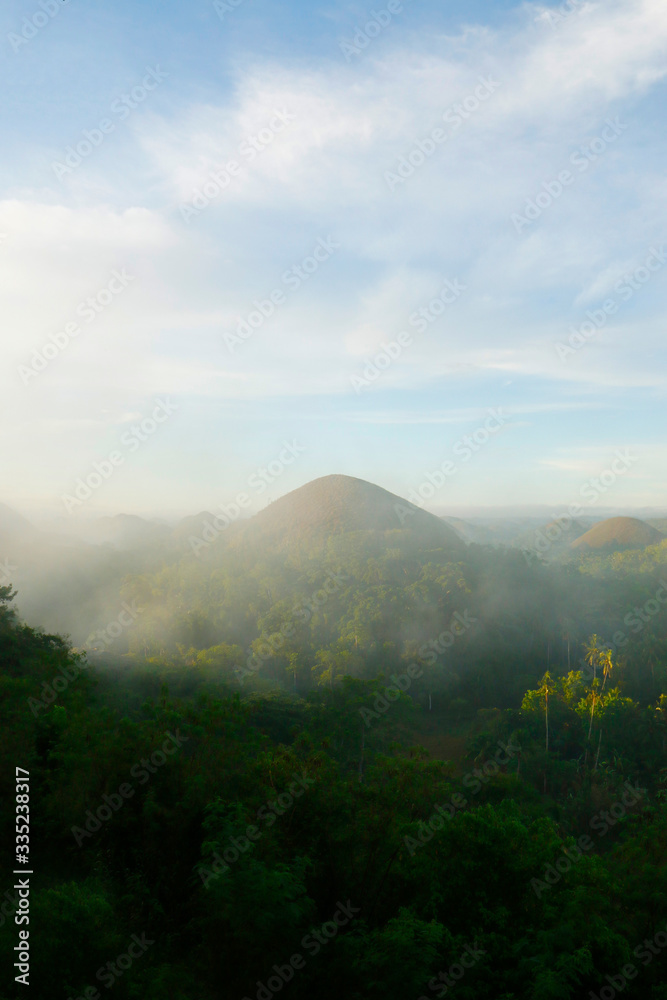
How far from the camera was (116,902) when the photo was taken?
31.8ft

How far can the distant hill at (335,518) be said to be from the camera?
63031 mm

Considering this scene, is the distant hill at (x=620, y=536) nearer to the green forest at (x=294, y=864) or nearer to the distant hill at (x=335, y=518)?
the distant hill at (x=335, y=518)

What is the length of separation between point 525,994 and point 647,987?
3558 millimetres

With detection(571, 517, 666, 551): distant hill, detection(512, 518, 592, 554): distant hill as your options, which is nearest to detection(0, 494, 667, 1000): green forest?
detection(571, 517, 666, 551): distant hill

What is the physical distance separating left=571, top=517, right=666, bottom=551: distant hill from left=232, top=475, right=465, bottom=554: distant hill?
53.2 meters

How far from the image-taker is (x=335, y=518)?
215 feet

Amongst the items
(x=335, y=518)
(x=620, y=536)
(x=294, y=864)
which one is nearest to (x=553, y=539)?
(x=620, y=536)

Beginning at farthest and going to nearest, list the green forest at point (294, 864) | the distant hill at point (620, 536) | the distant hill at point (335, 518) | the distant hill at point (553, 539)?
the distant hill at point (553, 539) < the distant hill at point (620, 536) < the distant hill at point (335, 518) < the green forest at point (294, 864)

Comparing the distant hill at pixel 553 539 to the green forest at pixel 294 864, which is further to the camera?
the distant hill at pixel 553 539

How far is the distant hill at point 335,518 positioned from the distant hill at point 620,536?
53.2m

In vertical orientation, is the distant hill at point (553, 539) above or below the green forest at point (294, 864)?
above

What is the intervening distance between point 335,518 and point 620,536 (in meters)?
73.6

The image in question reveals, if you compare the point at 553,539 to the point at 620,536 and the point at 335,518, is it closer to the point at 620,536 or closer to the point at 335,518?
the point at 620,536

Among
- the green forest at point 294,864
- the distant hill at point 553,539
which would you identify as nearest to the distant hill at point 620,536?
the distant hill at point 553,539
